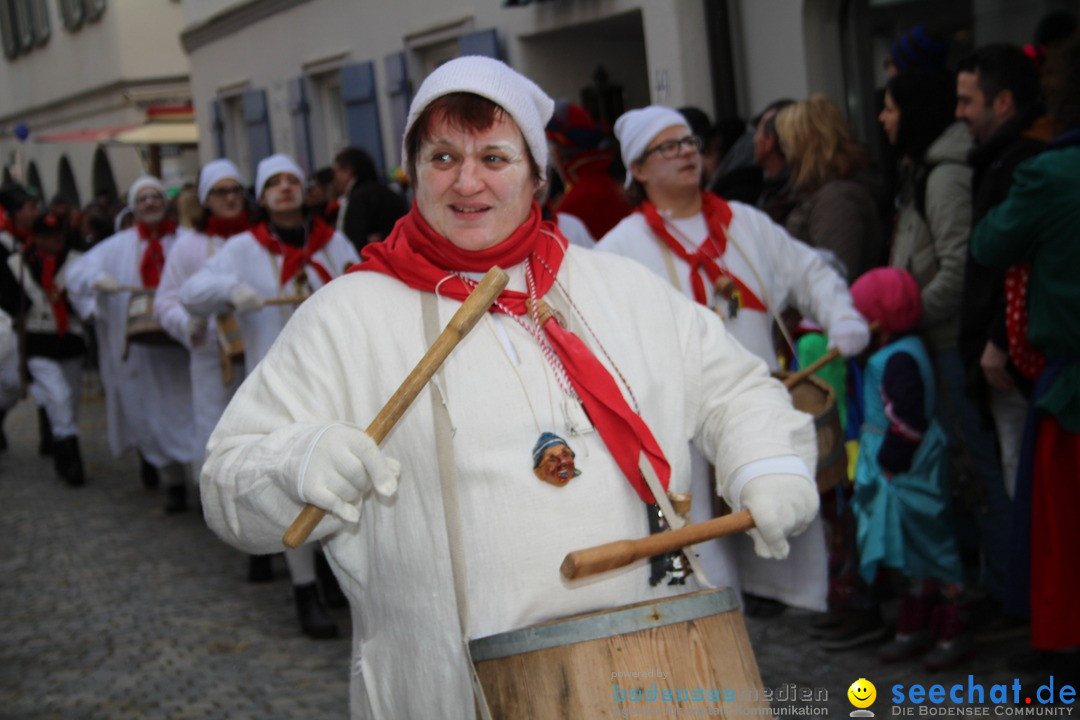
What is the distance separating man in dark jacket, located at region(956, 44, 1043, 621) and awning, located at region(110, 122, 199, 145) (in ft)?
52.1

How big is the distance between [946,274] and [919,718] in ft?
5.38

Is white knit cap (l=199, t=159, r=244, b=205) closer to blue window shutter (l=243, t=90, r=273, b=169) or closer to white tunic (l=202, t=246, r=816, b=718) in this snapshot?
white tunic (l=202, t=246, r=816, b=718)

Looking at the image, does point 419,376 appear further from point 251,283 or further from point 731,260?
point 251,283

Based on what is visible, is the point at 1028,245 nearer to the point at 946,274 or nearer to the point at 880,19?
the point at 946,274

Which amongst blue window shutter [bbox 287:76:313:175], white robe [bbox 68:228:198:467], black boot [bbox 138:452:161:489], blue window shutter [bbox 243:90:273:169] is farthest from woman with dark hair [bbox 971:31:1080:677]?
blue window shutter [bbox 243:90:273:169]

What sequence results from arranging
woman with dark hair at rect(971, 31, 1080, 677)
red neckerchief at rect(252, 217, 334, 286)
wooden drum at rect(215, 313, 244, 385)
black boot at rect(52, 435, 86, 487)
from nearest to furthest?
woman with dark hair at rect(971, 31, 1080, 677)
red neckerchief at rect(252, 217, 334, 286)
wooden drum at rect(215, 313, 244, 385)
black boot at rect(52, 435, 86, 487)

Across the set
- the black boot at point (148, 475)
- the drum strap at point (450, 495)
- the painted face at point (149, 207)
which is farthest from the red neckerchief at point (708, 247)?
the black boot at point (148, 475)

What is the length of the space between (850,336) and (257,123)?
13855 millimetres

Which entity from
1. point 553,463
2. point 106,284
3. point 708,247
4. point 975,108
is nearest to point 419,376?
point 553,463

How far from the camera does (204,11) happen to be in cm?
1877

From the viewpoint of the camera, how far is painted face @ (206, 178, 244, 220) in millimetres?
7578

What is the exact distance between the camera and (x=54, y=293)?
1093 centimetres

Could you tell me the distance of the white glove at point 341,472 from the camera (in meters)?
2.29

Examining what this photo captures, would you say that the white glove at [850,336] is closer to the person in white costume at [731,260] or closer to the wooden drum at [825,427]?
the person in white costume at [731,260]
